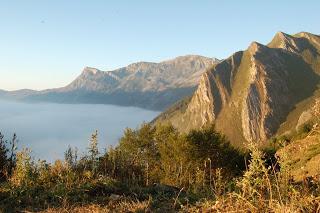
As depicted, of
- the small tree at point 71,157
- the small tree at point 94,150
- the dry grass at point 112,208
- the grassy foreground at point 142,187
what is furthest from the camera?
the small tree at point 71,157

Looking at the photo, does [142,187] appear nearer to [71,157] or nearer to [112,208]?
[112,208]

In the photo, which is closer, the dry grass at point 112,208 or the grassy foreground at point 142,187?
the grassy foreground at point 142,187

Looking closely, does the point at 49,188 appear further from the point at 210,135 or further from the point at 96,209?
the point at 210,135

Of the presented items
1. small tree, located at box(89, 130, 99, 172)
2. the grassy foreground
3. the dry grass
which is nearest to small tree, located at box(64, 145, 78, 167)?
the grassy foreground

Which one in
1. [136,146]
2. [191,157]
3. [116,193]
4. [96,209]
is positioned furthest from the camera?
[136,146]

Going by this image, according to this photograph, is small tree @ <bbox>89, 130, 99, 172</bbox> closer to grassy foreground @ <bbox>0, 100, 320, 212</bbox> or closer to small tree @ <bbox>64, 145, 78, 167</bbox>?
grassy foreground @ <bbox>0, 100, 320, 212</bbox>

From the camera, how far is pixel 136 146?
83375mm

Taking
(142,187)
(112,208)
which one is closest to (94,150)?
(142,187)

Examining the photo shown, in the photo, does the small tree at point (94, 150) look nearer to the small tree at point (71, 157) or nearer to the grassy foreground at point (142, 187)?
the grassy foreground at point (142, 187)

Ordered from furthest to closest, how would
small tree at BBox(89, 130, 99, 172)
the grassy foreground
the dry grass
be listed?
small tree at BBox(89, 130, 99, 172)
the dry grass
the grassy foreground

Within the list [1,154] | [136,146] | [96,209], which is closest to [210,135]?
[136,146]

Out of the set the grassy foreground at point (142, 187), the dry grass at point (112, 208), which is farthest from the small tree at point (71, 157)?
the dry grass at point (112, 208)

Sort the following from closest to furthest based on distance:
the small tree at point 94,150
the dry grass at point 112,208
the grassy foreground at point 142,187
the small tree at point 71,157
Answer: the grassy foreground at point 142,187
the dry grass at point 112,208
the small tree at point 94,150
the small tree at point 71,157

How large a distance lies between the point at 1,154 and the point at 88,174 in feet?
17.4
